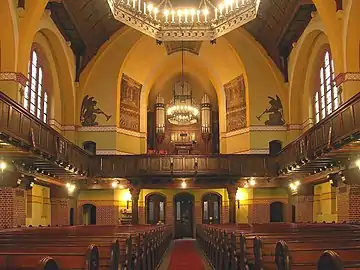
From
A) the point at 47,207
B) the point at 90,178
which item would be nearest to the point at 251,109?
the point at 90,178

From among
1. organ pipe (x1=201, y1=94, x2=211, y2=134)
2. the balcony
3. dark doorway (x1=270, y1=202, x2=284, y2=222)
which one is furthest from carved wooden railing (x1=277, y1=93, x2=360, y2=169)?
organ pipe (x1=201, y1=94, x2=211, y2=134)

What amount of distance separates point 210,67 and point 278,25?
732 cm

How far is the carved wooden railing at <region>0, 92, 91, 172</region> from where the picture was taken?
582 inches

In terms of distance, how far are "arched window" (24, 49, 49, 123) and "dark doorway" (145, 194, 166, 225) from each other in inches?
389

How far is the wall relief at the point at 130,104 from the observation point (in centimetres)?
3192

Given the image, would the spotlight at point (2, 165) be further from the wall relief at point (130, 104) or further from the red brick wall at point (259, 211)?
the red brick wall at point (259, 211)

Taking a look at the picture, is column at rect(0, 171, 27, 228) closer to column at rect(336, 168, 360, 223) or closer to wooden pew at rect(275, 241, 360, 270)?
column at rect(336, 168, 360, 223)

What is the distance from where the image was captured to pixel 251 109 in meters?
31.2

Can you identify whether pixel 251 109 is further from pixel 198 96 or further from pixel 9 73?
pixel 9 73

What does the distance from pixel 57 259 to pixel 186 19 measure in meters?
14.8

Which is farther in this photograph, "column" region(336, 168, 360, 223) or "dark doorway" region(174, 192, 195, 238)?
"dark doorway" region(174, 192, 195, 238)

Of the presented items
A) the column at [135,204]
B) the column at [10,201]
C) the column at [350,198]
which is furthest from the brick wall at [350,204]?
the column at [10,201]

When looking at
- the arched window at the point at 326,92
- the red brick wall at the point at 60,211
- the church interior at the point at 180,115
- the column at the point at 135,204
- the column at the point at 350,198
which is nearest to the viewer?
the church interior at the point at 180,115

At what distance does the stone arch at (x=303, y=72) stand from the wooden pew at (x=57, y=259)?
70.7 ft
